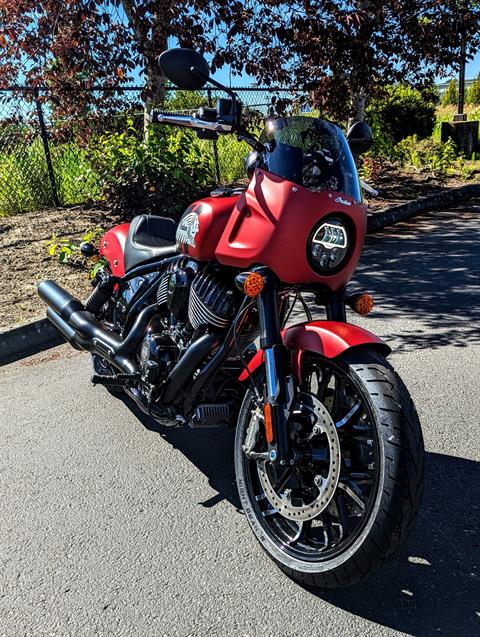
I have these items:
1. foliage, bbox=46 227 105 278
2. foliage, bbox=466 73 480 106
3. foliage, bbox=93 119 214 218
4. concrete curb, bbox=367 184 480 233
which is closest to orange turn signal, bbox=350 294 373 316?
foliage, bbox=46 227 105 278

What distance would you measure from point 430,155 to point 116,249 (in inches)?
407

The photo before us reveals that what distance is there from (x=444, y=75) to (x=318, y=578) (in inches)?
412

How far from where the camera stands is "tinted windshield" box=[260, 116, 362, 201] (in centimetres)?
245

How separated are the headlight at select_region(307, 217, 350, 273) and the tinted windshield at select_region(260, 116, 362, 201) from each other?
5.2 inches

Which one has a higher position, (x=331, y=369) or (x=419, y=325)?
(x=331, y=369)

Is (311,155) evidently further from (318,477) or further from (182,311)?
(318,477)

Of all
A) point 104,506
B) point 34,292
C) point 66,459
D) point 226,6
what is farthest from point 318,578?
point 226,6

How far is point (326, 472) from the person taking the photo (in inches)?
95.7

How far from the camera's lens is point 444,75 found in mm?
10992

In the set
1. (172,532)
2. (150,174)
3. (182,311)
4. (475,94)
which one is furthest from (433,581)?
(475,94)

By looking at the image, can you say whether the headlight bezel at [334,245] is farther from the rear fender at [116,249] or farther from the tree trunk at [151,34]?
the tree trunk at [151,34]

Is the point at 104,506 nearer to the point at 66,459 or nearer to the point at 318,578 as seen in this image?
the point at 66,459

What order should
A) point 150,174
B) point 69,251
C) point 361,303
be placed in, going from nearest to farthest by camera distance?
point 361,303 → point 69,251 → point 150,174

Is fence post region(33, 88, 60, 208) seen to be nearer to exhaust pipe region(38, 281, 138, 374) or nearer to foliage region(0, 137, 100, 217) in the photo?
foliage region(0, 137, 100, 217)
